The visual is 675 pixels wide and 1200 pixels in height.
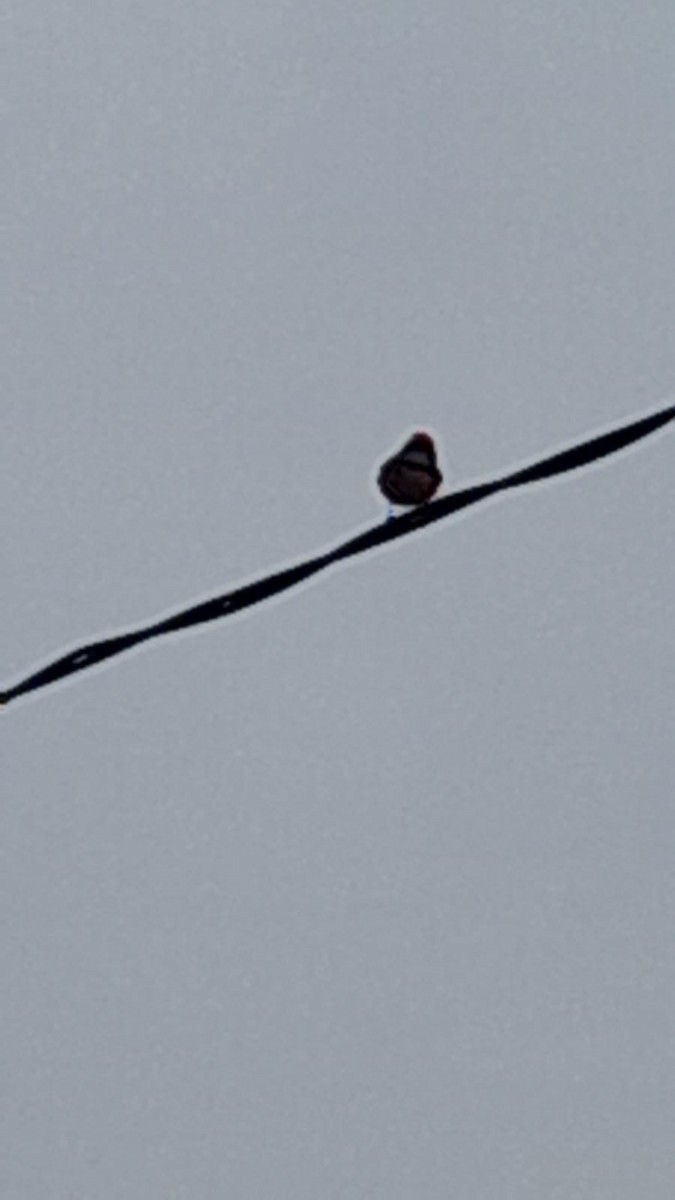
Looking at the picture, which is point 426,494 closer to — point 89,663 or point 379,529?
point 379,529

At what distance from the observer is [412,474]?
3938 mm

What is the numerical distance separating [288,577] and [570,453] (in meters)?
0.99

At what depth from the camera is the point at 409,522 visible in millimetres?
3898

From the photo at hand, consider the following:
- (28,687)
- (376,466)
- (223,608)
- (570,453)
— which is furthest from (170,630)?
(570,453)

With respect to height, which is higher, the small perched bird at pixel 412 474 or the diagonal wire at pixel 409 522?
the small perched bird at pixel 412 474

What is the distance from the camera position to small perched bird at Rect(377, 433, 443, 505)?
3.89 m

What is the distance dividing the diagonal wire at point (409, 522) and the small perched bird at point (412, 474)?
2.0 inches

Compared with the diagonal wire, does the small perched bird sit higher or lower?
higher

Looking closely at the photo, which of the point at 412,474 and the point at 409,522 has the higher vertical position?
the point at 412,474

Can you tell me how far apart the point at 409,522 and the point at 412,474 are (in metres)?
0.16

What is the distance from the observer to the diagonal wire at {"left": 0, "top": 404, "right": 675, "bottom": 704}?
389 cm

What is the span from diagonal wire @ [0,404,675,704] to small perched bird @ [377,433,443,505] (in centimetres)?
5

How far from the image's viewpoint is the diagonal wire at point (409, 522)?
3.89 meters

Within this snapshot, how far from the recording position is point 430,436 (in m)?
3.92
